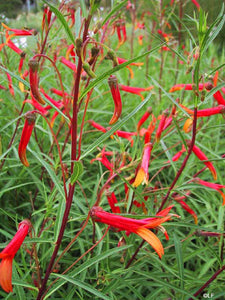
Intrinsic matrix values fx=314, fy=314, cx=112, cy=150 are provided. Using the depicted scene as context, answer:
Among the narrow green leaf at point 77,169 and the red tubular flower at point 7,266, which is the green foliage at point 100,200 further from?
the red tubular flower at point 7,266

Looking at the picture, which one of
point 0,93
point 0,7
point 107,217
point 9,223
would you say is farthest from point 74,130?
point 0,93

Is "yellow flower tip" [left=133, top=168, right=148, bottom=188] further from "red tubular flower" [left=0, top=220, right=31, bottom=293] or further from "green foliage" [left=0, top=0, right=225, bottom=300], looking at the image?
"red tubular flower" [left=0, top=220, right=31, bottom=293]

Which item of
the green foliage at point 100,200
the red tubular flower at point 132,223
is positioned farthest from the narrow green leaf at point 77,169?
the red tubular flower at point 132,223

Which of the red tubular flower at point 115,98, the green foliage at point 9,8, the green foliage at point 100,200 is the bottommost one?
the green foliage at point 100,200

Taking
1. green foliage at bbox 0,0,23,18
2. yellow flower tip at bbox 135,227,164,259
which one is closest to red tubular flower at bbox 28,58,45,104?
yellow flower tip at bbox 135,227,164,259

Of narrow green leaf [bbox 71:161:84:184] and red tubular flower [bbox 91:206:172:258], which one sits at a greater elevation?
narrow green leaf [bbox 71:161:84:184]

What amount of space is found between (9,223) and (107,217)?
0.96 m

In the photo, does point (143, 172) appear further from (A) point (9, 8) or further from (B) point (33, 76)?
(A) point (9, 8)

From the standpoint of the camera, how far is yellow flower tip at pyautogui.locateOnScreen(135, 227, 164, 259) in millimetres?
806

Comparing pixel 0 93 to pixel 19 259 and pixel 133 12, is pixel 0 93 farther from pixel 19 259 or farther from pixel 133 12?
pixel 133 12

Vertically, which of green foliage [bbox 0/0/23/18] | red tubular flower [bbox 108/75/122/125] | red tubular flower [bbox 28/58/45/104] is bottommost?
red tubular flower [bbox 108/75/122/125]

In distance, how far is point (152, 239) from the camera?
835 mm

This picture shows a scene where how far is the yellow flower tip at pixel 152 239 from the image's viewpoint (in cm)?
81

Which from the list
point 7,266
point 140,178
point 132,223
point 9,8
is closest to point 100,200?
point 140,178
